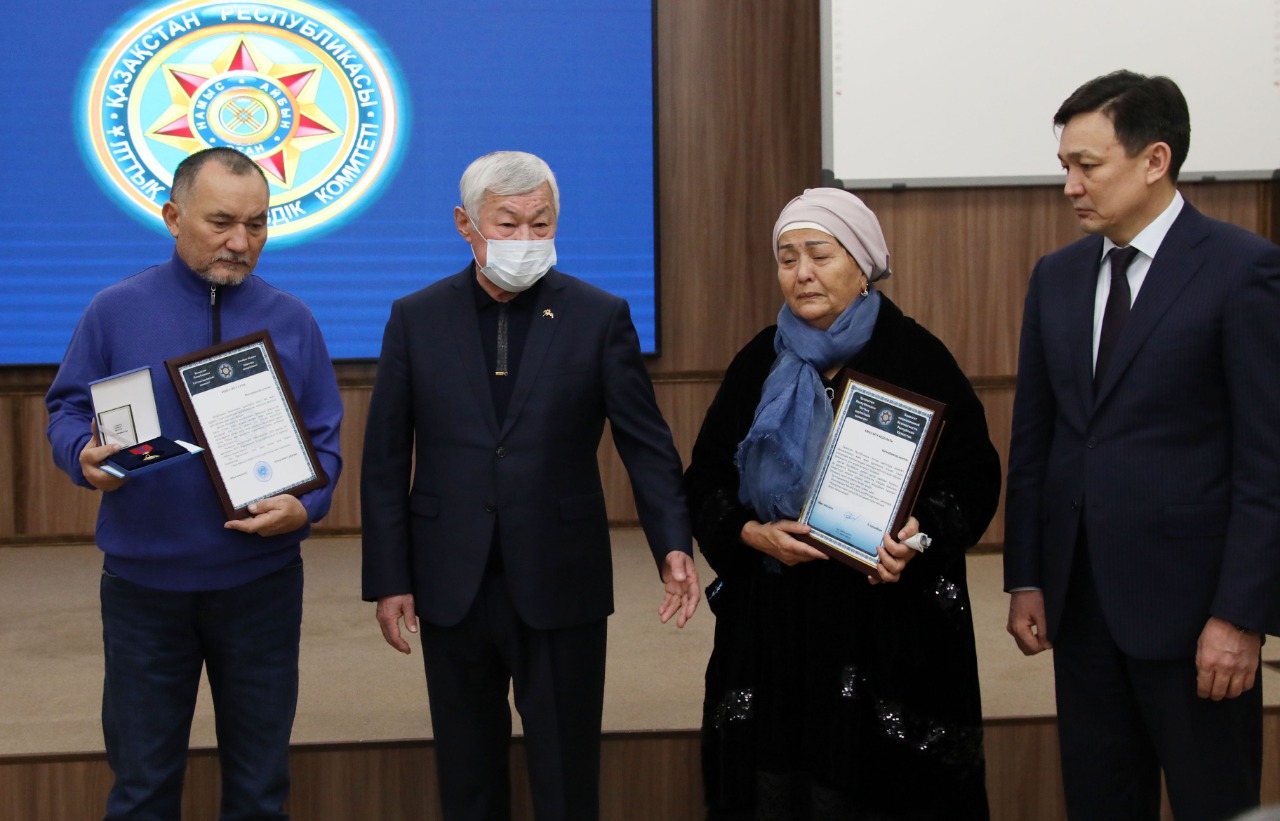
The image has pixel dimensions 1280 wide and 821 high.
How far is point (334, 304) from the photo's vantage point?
497 cm

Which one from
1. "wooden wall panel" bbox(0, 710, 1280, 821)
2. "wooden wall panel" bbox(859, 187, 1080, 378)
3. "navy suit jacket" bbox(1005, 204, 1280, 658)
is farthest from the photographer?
"wooden wall panel" bbox(859, 187, 1080, 378)

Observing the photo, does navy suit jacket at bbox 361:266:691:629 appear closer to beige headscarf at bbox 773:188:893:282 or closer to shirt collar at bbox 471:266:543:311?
shirt collar at bbox 471:266:543:311

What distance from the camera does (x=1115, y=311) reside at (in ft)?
6.17

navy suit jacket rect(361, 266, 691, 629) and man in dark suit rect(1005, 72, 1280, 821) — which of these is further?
navy suit jacket rect(361, 266, 691, 629)

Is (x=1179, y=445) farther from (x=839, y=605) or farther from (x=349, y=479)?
(x=349, y=479)

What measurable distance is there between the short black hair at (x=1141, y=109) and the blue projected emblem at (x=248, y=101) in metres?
3.57

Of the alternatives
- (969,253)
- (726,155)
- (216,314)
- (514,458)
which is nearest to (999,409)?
(969,253)

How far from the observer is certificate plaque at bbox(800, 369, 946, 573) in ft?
6.17

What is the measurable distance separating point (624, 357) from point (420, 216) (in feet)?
9.98

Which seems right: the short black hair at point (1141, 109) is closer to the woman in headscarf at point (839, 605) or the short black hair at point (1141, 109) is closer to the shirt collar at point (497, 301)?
the woman in headscarf at point (839, 605)

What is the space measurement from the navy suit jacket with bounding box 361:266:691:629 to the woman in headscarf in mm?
215

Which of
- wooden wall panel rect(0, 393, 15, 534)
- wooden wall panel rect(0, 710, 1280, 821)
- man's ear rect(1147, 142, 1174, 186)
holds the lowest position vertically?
wooden wall panel rect(0, 710, 1280, 821)

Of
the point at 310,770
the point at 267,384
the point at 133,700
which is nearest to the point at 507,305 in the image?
the point at 267,384

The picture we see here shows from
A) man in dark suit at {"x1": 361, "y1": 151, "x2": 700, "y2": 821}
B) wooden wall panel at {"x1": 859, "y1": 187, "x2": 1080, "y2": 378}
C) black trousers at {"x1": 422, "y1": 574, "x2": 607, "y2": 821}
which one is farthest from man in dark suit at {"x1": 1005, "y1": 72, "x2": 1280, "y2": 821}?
wooden wall panel at {"x1": 859, "y1": 187, "x2": 1080, "y2": 378}
